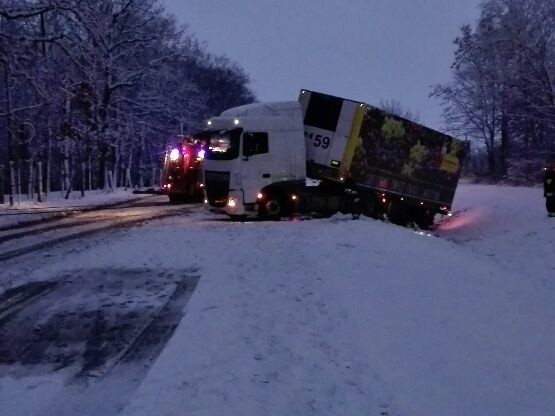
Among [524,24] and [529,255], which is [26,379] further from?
[524,24]

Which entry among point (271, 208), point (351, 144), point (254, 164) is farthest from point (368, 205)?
point (254, 164)

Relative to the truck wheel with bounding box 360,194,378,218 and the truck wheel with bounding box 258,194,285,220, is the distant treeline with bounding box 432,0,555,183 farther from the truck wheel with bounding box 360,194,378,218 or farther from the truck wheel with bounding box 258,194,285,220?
the truck wheel with bounding box 258,194,285,220

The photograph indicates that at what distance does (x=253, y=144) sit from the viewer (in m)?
19.7

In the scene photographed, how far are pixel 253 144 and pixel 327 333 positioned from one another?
1325 cm

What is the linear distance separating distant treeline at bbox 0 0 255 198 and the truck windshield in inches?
177

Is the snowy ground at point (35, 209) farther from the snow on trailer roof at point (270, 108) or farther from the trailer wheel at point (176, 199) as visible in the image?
the snow on trailer roof at point (270, 108)

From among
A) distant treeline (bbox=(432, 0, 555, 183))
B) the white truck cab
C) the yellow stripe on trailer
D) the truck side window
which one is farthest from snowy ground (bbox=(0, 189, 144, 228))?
distant treeline (bbox=(432, 0, 555, 183))

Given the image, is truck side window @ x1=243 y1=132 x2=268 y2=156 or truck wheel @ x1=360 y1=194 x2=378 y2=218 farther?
truck wheel @ x1=360 y1=194 x2=378 y2=218

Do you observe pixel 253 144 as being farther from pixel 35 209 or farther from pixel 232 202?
pixel 35 209

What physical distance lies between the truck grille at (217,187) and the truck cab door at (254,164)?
60cm

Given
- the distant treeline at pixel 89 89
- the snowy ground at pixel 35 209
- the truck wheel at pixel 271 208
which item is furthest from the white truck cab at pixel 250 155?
the snowy ground at pixel 35 209

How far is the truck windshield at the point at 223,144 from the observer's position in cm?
1966

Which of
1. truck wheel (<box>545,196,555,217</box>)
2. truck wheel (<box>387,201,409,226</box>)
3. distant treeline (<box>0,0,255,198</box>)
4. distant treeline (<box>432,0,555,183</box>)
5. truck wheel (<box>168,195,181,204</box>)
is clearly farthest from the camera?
distant treeline (<box>432,0,555,183</box>)

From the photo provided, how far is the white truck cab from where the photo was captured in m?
19.7
